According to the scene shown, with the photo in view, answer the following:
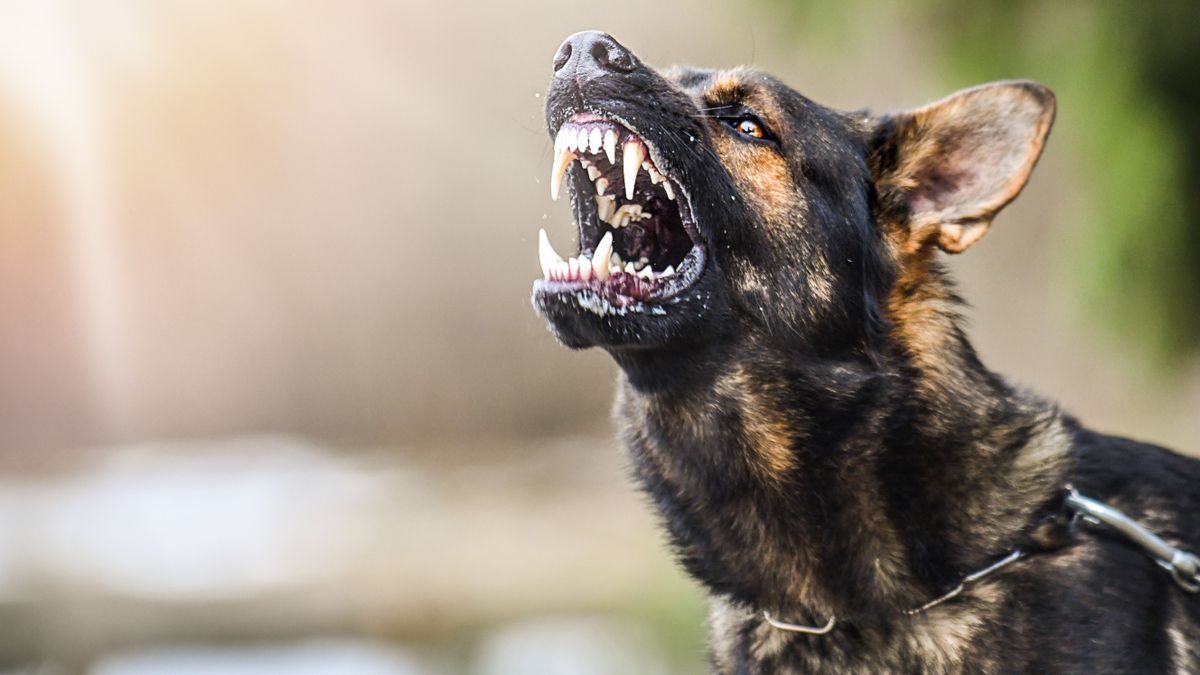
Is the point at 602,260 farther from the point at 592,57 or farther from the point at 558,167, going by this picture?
the point at 592,57

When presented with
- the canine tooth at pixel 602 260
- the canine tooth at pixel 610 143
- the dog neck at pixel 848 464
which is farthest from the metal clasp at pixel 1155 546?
the canine tooth at pixel 610 143

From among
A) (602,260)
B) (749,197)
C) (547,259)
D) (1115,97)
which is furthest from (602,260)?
(1115,97)

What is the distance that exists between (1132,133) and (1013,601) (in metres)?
1.79

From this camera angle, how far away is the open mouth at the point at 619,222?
2242 millimetres

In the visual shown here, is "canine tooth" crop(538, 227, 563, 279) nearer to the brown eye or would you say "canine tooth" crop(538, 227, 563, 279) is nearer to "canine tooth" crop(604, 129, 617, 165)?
"canine tooth" crop(604, 129, 617, 165)

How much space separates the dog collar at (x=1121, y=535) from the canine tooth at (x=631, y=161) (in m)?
0.86

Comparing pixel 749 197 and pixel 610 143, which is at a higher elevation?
pixel 610 143

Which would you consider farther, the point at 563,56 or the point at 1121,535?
the point at 563,56

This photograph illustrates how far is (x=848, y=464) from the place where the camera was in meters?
2.28

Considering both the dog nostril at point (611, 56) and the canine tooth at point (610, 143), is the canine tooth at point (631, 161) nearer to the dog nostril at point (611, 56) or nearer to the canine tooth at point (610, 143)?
the canine tooth at point (610, 143)

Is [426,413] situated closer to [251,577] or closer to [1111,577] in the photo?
[251,577]

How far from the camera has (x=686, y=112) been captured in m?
2.35

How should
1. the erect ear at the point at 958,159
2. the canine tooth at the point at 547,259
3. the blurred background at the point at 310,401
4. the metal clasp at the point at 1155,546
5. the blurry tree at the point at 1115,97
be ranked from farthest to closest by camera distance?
the blurred background at the point at 310,401 → the blurry tree at the point at 1115,97 → the erect ear at the point at 958,159 → the canine tooth at the point at 547,259 → the metal clasp at the point at 1155,546

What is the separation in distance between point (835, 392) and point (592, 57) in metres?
0.77
